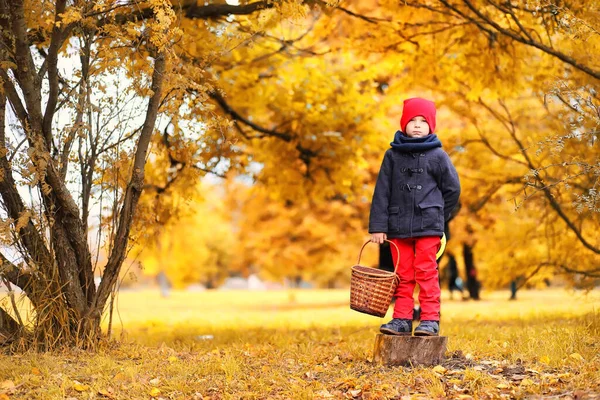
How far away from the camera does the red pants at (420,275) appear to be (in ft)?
15.8

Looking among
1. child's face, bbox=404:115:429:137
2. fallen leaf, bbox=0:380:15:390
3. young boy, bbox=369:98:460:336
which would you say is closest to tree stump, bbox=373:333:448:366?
young boy, bbox=369:98:460:336

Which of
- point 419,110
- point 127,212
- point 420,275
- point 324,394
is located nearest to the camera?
point 324,394

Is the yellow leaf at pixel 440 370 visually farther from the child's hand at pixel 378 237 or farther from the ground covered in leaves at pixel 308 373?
the child's hand at pixel 378 237

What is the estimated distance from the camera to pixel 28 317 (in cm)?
534

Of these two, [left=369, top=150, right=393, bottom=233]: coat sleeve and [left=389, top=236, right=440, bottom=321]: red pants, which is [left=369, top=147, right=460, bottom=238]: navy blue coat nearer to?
[left=369, top=150, right=393, bottom=233]: coat sleeve

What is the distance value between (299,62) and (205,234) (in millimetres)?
26465

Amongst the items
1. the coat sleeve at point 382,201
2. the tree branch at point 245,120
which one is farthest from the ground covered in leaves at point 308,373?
the tree branch at point 245,120

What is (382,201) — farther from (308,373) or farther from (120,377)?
(120,377)

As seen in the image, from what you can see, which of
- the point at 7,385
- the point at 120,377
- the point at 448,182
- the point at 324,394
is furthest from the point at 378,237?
the point at 7,385

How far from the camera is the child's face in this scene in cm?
496

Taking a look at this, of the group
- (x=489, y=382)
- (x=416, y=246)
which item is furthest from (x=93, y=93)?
(x=489, y=382)

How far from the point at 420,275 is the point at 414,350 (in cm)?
52

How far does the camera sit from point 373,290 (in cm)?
468

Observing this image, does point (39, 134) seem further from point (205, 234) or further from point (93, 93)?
point (205, 234)
